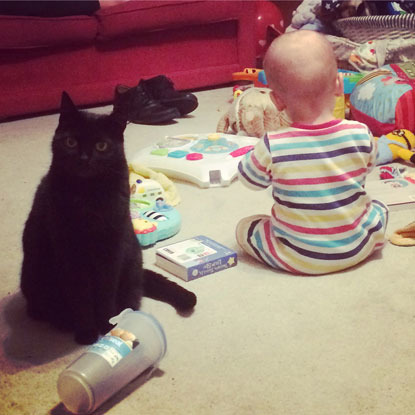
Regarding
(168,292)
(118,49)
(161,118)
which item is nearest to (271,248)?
(168,292)

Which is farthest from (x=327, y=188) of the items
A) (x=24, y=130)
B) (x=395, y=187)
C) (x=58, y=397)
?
(x=24, y=130)

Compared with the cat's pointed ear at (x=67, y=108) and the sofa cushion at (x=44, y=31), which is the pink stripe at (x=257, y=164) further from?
the sofa cushion at (x=44, y=31)

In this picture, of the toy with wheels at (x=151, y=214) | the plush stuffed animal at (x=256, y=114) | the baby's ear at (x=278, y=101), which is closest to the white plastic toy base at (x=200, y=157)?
the plush stuffed animal at (x=256, y=114)

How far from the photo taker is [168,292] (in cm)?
124

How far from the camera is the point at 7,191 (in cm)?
197

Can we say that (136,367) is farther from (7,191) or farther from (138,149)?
(138,149)

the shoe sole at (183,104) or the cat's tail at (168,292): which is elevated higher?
the shoe sole at (183,104)

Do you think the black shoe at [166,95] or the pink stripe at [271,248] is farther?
the black shoe at [166,95]

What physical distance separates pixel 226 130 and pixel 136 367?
170cm

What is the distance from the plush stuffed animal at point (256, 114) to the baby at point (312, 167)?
3.35ft

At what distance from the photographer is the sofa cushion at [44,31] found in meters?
2.89

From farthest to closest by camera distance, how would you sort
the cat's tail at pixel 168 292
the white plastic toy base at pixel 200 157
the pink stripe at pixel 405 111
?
the pink stripe at pixel 405 111 < the white plastic toy base at pixel 200 157 < the cat's tail at pixel 168 292

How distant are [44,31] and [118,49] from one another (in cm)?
47

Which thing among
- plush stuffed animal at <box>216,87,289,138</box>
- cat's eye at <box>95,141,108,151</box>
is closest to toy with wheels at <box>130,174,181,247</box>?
cat's eye at <box>95,141,108,151</box>
